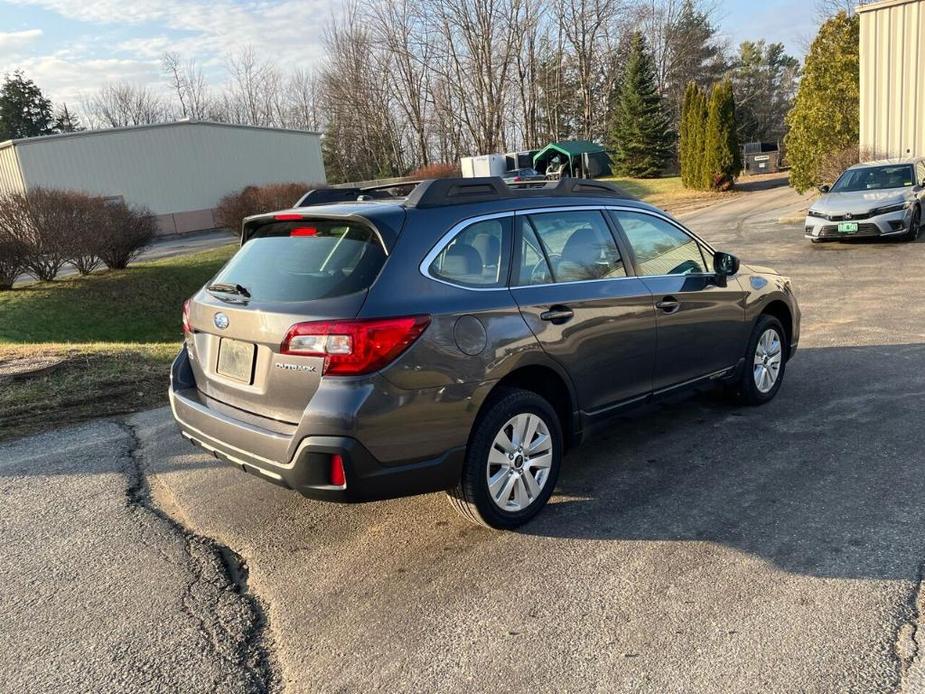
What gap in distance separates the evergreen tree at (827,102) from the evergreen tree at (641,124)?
2469cm

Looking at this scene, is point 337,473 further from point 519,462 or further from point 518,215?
point 518,215

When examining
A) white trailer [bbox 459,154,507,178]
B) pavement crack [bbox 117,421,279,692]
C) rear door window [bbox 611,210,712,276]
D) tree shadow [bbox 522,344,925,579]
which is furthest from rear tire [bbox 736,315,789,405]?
white trailer [bbox 459,154,507,178]

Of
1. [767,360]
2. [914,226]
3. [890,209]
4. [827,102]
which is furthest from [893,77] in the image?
[767,360]

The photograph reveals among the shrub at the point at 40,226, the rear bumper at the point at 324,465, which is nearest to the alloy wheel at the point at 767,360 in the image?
the rear bumper at the point at 324,465

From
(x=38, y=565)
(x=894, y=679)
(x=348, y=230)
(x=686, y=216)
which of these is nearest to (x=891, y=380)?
(x=894, y=679)

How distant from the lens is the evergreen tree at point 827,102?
71.4 ft

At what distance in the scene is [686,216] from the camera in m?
25.9

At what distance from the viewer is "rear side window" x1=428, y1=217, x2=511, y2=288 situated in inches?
141

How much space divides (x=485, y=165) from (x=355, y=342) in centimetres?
3883

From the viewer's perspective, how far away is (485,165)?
40625mm

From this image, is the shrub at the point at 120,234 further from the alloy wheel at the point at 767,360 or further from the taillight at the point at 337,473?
the taillight at the point at 337,473

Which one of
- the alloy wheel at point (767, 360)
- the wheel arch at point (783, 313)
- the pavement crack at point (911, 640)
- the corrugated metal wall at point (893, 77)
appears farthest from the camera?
the corrugated metal wall at point (893, 77)

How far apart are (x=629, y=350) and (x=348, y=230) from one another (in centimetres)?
187

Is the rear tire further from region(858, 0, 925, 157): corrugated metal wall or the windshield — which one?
region(858, 0, 925, 157): corrugated metal wall
